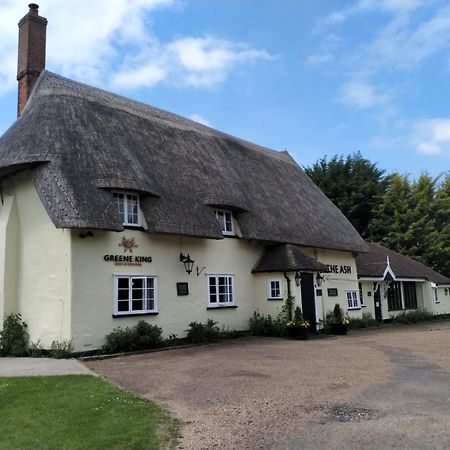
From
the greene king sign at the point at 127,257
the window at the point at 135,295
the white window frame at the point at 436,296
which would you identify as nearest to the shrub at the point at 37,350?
the window at the point at 135,295

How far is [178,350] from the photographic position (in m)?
14.9

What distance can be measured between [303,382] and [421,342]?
8.38 m

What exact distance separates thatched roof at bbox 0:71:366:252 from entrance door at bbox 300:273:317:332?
1680 mm

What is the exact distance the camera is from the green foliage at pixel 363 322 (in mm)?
23616

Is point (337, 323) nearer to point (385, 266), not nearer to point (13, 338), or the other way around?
point (385, 266)

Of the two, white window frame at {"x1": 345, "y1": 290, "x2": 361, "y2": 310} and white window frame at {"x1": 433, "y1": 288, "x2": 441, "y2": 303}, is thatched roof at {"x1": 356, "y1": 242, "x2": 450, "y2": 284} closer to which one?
white window frame at {"x1": 433, "y1": 288, "x2": 441, "y2": 303}

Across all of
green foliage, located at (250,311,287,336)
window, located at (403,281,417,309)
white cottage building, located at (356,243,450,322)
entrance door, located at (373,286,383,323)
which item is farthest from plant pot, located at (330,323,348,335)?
window, located at (403,281,417,309)

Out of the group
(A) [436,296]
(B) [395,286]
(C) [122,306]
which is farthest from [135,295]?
(A) [436,296]

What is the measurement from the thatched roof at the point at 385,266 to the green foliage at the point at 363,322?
2.22 meters

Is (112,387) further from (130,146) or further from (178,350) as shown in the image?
(130,146)

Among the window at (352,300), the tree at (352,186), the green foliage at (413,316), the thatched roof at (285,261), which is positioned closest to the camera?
the thatched roof at (285,261)

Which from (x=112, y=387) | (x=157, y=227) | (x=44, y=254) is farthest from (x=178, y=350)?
(x=112, y=387)

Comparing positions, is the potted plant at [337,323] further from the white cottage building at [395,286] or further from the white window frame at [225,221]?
the white cottage building at [395,286]

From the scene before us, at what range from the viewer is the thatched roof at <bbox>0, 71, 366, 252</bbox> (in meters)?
14.2
